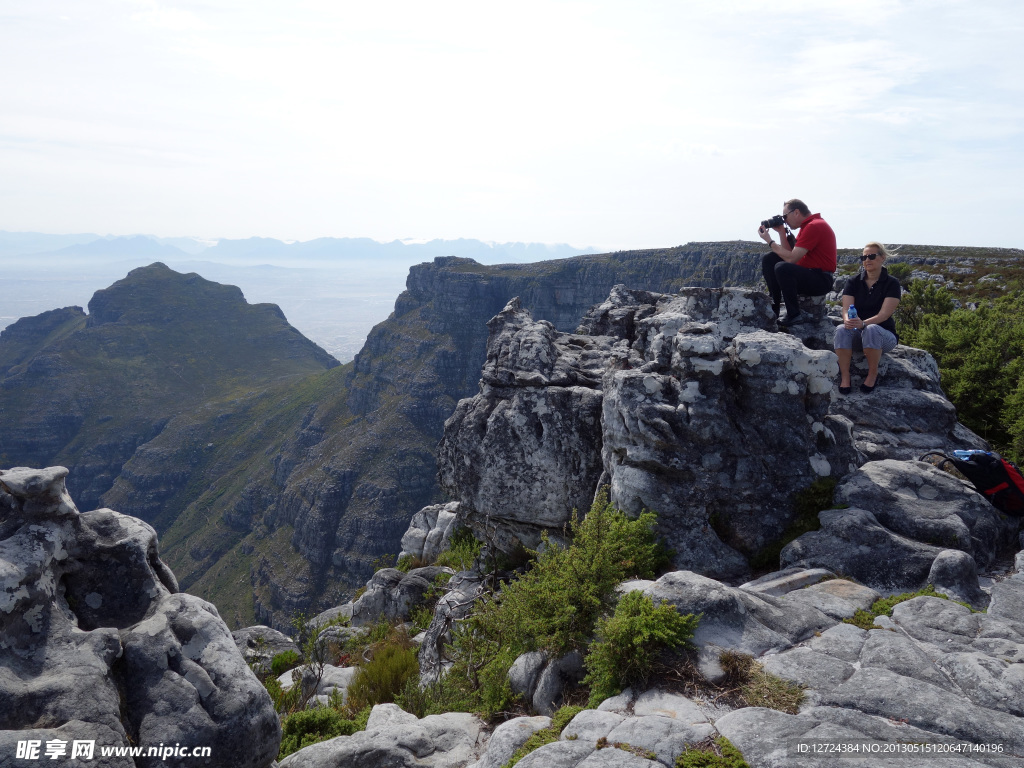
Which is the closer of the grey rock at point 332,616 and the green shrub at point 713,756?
the green shrub at point 713,756

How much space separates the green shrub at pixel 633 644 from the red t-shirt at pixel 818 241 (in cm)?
1184

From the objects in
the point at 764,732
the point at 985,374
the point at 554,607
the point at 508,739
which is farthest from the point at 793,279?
the point at 508,739

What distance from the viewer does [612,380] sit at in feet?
44.8

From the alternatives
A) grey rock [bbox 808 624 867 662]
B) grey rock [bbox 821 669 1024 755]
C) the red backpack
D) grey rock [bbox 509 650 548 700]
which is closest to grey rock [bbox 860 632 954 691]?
grey rock [bbox 808 624 867 662]

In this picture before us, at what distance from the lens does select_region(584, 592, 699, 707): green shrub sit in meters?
7.48

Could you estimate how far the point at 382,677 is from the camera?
42.1 ft

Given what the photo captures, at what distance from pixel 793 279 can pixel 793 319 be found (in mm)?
1331

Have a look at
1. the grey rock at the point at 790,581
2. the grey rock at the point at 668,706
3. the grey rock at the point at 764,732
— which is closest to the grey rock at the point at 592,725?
the grey rock at the point at 668,706

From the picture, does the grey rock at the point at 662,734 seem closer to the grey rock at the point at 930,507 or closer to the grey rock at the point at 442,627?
the grey rock at the point at 442,627

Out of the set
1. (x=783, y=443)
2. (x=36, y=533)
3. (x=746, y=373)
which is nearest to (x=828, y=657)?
(x=783, y=443)

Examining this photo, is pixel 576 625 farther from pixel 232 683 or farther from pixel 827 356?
pixel 827 356

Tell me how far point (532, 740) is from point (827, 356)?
10.5m

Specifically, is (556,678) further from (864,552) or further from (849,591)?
(864,552)

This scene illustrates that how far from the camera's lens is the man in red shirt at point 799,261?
1521 cm
